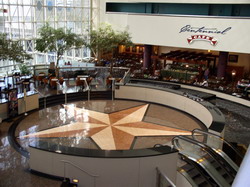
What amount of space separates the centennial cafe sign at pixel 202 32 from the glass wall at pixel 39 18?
7.21 metres

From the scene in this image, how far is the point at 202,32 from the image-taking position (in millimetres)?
17969

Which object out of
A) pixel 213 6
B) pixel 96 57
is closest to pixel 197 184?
pixel 213 6

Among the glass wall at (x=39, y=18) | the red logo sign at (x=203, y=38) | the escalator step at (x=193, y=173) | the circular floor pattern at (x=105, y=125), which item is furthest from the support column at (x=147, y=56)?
the escalator step at (x=193, y=173)

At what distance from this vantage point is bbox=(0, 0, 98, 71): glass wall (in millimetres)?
18581

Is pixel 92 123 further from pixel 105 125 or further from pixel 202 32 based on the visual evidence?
pixel 202 32

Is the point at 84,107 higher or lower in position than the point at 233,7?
lower

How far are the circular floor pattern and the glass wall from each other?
7508 millimetres

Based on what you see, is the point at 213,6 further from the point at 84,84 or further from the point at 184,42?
the point at 84,84

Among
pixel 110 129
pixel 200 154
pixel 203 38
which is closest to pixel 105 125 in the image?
pixel 110 129

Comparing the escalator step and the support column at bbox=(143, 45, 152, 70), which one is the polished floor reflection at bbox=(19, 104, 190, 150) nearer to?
the escalator step

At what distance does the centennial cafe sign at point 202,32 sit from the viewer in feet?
57.0

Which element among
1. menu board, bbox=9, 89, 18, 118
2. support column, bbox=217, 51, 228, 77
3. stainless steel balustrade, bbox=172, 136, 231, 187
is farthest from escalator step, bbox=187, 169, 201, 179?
support column, bbox=217, 51, 228, 77

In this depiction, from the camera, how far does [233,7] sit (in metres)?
18.8

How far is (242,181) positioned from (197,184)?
649 centimetres
